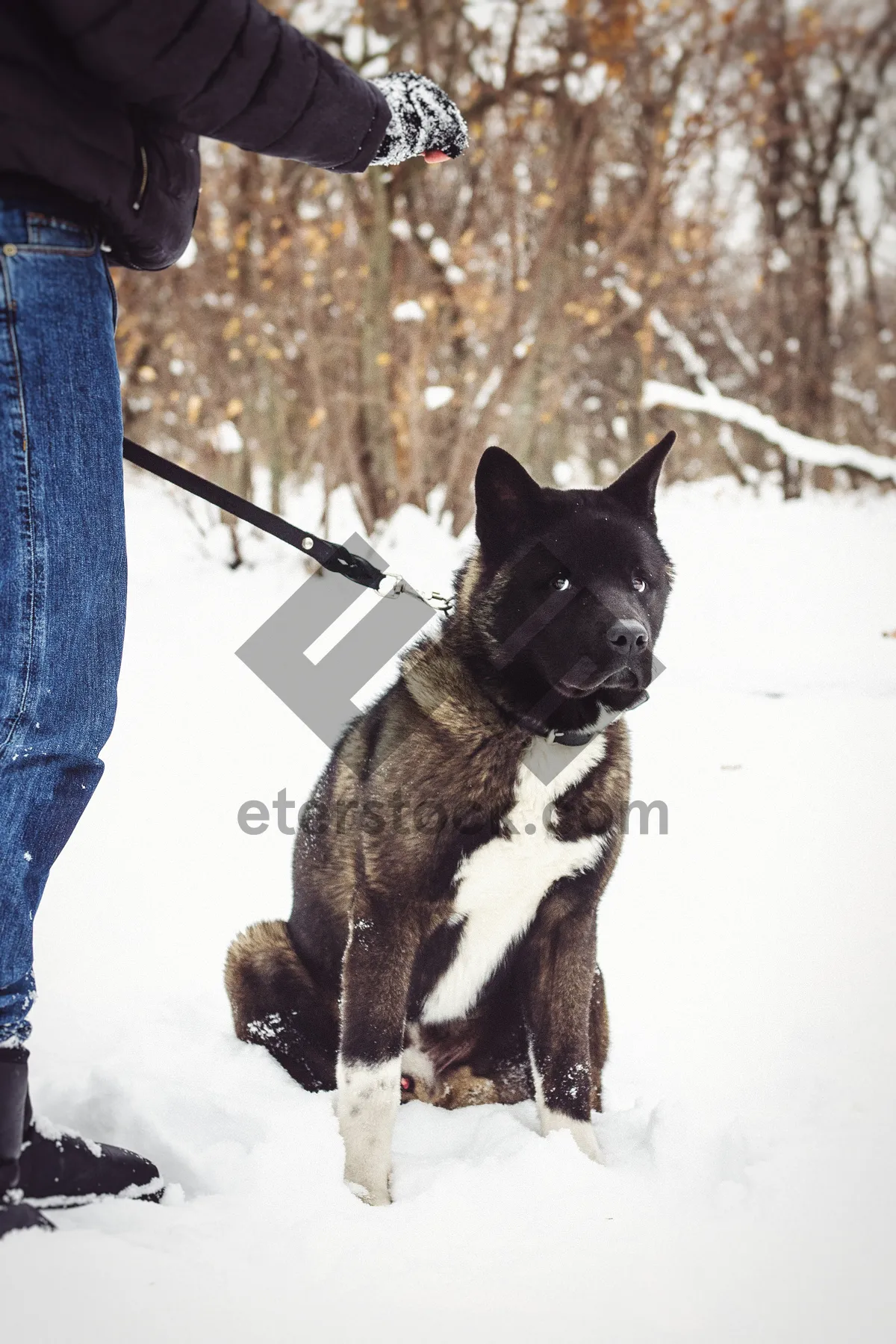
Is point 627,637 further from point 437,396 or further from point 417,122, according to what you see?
point 437,396

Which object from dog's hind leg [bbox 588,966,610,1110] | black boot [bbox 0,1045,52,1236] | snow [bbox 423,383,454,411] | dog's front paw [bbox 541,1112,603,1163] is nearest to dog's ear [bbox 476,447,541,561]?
dog's hind leg [bbox 588,966,610,1110]

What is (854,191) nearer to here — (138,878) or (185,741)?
(185,741)

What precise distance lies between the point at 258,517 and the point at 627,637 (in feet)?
2.47

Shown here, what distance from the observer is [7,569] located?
3.97ft

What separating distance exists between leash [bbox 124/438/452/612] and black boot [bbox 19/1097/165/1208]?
101 cm

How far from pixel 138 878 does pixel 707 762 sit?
232cm

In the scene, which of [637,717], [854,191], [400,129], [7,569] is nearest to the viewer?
[7,569]

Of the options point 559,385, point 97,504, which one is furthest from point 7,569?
point 559,385

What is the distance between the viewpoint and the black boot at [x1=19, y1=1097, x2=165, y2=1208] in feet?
4.35

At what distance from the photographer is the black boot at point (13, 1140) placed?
1.23 m

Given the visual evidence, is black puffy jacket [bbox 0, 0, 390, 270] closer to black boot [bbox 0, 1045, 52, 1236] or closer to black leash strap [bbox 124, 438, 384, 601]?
black leash strap [bbox 124, 438, 384, 601]

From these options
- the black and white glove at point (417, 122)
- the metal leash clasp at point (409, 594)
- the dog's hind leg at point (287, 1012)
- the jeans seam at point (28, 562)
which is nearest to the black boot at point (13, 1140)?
the jeans seam at point (28, 562)

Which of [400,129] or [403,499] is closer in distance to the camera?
[400,129]

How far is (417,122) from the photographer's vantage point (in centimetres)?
154
